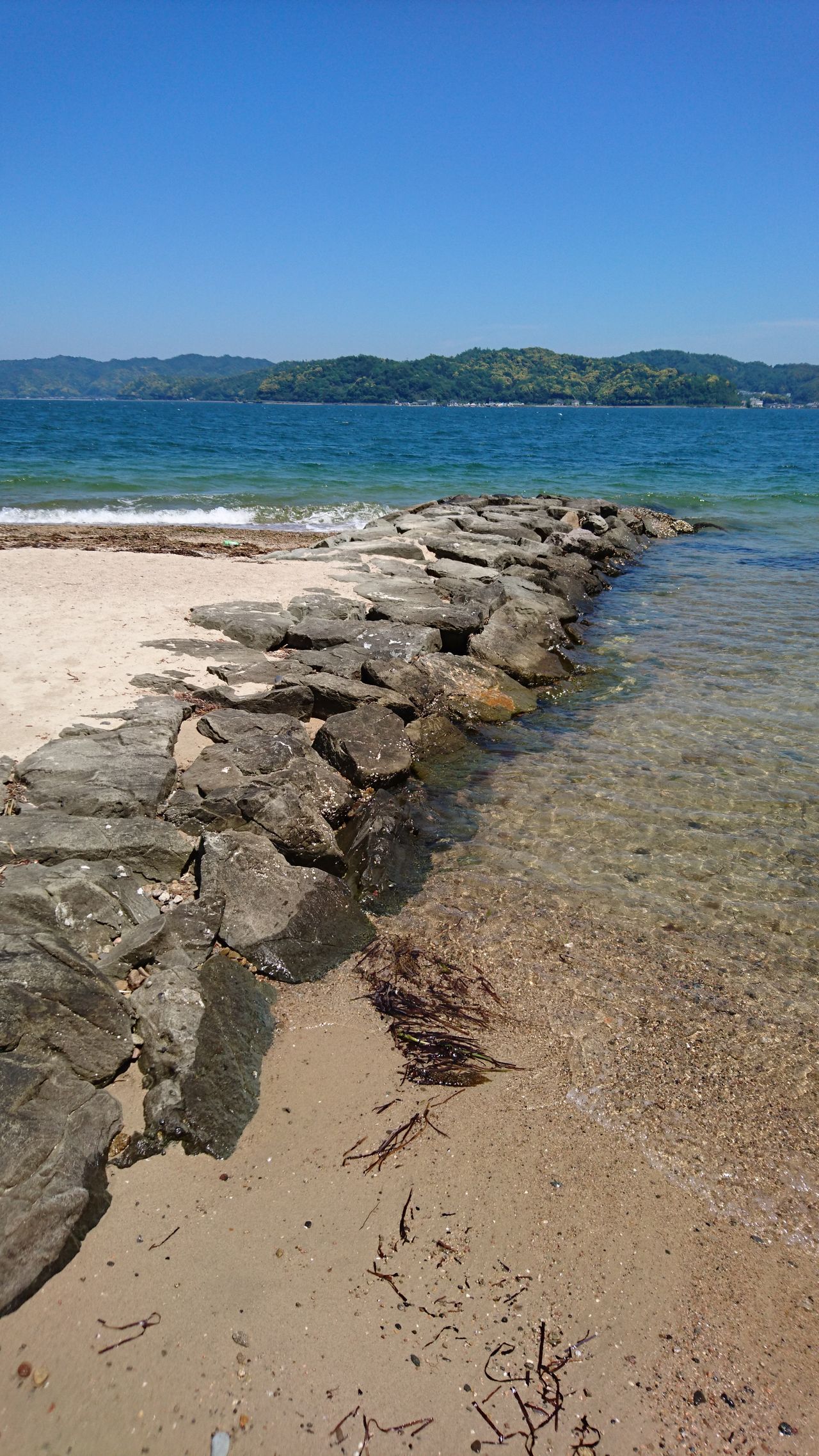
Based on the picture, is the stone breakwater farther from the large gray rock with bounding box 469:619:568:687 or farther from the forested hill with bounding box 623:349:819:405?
the forested hill with bounding box 623:349:819:405

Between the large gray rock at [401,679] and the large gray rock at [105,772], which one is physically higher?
the large gray rock at [105,772]

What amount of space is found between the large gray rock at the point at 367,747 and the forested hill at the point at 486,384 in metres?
138

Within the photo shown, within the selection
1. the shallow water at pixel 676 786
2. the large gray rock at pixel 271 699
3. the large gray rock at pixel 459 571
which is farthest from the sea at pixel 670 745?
the large gray rock at pixel 459 571

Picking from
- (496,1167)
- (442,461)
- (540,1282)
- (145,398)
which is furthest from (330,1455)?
(145,398)

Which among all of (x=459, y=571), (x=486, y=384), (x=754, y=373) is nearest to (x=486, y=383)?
(x=486, y=384)

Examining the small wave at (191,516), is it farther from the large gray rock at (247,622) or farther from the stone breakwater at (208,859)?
the stone breakwater at (208,859)

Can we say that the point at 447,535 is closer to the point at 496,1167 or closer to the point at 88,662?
the point at 88,662

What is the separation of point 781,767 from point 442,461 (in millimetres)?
25157

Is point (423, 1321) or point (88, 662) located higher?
point (88, 662)

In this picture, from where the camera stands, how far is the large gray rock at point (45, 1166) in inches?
100

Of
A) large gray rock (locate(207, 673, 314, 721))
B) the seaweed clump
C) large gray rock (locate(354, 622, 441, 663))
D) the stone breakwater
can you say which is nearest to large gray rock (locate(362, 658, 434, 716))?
the stone breakwater

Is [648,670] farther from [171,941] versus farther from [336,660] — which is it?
[171,941]

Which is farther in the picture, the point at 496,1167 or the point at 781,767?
the point at 781,767

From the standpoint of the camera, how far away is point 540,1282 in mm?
2721
